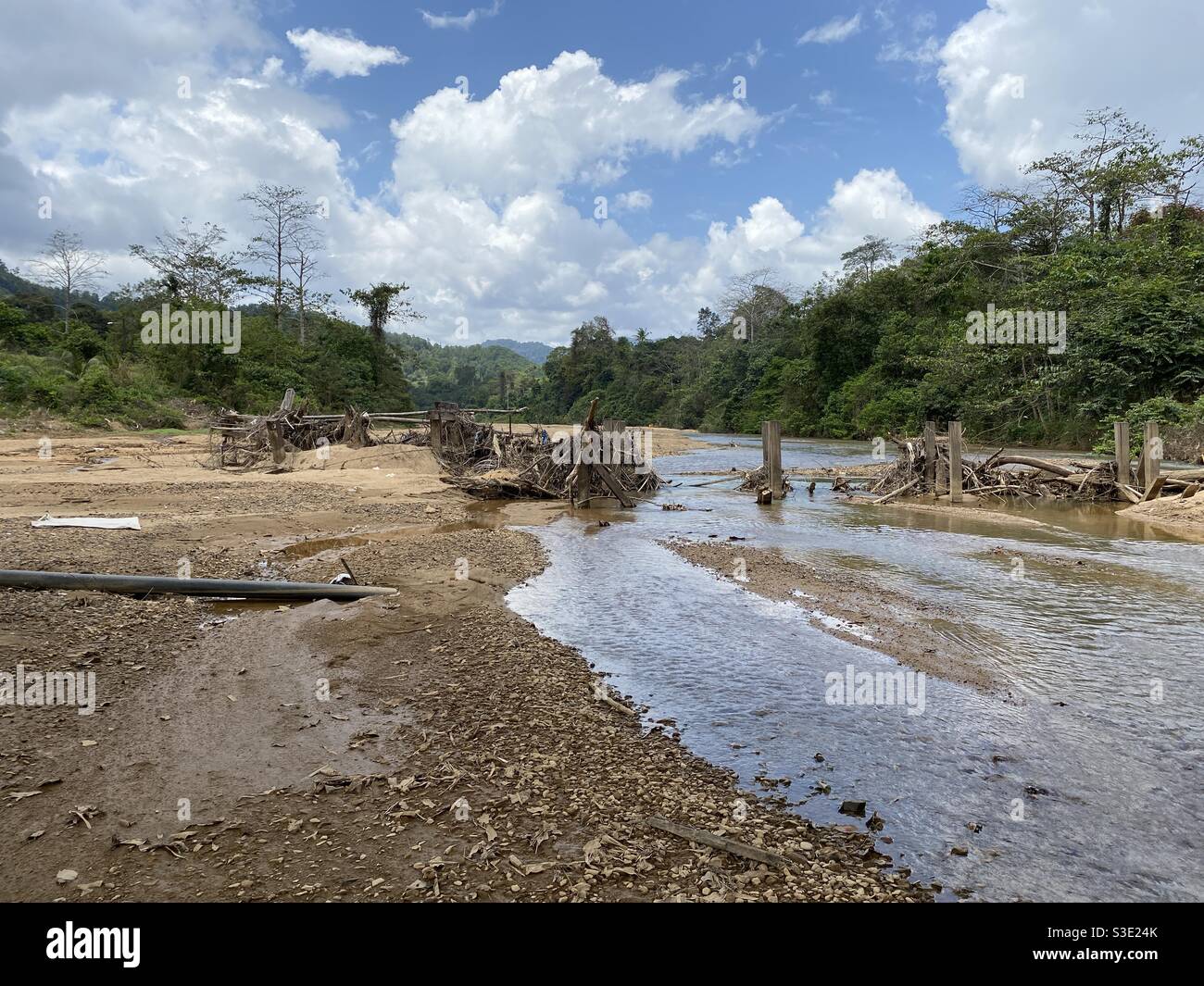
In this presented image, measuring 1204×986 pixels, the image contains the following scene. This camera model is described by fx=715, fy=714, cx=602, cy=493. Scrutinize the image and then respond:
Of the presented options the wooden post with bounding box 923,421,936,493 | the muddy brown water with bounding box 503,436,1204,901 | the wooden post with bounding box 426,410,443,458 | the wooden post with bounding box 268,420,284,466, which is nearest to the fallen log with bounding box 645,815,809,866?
the muddy brown water with bounding box 503,436,1204,901

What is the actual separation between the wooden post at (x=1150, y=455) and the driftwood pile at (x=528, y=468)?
12345 millimetres

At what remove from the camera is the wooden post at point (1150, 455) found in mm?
16766

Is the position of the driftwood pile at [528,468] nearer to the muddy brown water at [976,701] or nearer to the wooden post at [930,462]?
the muddy brown water at [976,701]

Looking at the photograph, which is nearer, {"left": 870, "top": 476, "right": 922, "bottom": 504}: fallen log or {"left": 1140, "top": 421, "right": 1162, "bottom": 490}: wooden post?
{"left": 1140, "top": 421, "right": 1162, "bottom": 490}: wooden post

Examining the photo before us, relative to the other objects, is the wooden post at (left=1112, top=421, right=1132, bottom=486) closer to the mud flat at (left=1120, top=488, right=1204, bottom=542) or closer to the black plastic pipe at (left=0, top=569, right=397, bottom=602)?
the mud flat at (left=1120, top=488, right=1204, bottom=542)

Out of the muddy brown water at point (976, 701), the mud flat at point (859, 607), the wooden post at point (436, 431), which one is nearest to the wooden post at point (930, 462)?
the muddy brown water at point (976, 701)

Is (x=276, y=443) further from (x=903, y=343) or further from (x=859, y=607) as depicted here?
(x=903, y=343)

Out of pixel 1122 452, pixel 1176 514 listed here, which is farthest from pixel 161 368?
pixel 1176 514

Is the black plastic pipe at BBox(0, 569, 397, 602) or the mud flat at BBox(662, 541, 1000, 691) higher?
the black plastic pipe at BBox(0, 569, 397, 602)

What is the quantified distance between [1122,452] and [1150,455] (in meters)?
0.93

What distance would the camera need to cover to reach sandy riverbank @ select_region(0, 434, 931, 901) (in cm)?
311

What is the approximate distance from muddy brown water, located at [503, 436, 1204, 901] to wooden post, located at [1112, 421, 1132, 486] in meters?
5.99

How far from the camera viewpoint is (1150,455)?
17047mm
